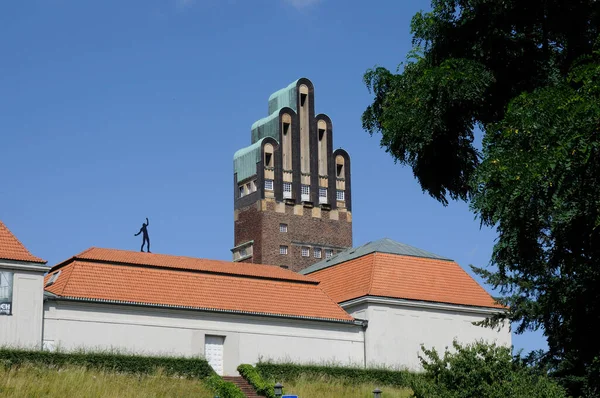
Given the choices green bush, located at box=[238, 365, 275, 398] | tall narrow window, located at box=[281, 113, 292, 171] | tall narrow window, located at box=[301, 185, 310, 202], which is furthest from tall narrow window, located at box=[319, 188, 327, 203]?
green bush, located at box=[238, 365, 275, 398]

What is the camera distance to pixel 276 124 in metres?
78.4

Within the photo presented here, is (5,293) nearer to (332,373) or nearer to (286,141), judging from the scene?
(332,373)

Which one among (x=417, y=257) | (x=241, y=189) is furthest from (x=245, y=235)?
(x=417, y=257)

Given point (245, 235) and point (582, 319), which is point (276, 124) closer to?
point (245, 235)

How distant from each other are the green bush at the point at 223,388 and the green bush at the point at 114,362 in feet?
1.81

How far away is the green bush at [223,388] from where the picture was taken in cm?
3522

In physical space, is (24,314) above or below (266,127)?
below

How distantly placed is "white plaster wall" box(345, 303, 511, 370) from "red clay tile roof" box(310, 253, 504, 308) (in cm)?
58

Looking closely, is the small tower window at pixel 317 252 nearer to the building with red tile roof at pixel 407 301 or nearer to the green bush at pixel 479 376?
the building with red tile roof at pixel 407 301

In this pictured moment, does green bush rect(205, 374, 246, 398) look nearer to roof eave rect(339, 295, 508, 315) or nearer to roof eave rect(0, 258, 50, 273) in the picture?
roof eave rect(0, 258, 50, 273)

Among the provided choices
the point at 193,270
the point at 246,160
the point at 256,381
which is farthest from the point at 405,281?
the point at 246,160

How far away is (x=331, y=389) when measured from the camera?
37406 mm

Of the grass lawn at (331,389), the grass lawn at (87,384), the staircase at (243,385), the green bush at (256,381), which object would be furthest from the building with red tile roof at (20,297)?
the grass lawn at (331,389)

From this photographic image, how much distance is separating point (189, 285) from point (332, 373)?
698 cm
